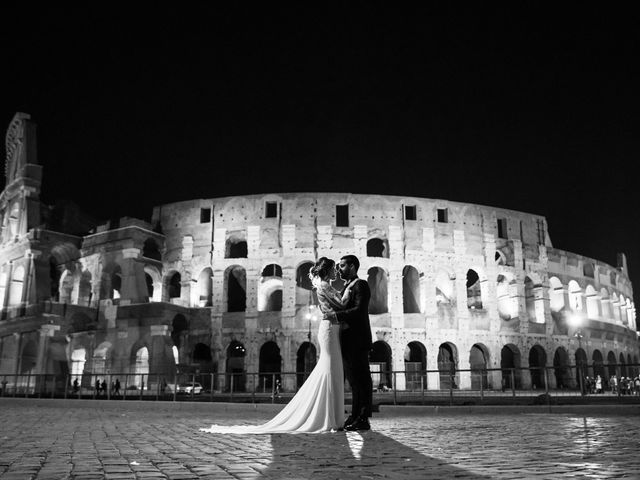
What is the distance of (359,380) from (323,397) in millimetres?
510

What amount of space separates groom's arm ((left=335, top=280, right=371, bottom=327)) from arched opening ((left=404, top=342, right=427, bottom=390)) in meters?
8.68

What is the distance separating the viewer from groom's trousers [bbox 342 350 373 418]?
7.66 metres

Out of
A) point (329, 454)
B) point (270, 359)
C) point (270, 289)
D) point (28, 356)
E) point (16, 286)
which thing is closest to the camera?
point (329, 454)

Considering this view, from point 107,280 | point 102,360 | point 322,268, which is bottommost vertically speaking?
point 102,360

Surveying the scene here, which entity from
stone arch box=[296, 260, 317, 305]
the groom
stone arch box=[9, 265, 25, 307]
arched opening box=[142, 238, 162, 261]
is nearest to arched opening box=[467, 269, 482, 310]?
stone arch box=[296, 260, 317, 305]

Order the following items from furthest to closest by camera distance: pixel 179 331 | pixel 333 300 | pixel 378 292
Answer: pixel 378 292 → pixel 179 331 → pixel 333 300

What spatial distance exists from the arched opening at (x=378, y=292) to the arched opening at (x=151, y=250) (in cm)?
1278

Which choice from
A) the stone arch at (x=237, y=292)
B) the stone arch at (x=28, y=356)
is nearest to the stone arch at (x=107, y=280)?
the stone arch at (x=28, y=356)

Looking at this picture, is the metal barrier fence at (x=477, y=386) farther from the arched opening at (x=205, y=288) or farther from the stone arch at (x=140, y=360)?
the arched opening at (x=205, y=288)

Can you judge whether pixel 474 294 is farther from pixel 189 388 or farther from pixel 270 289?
pixel 189 388

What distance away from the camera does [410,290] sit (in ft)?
121

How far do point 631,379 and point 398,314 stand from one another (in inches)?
698

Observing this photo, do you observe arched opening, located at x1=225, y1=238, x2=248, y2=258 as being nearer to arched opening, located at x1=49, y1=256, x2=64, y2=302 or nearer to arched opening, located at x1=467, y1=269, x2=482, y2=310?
arched opening, located at x1=49, y1=256, x2=64, y2=302

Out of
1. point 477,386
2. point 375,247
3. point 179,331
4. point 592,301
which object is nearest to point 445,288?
point 375,247
